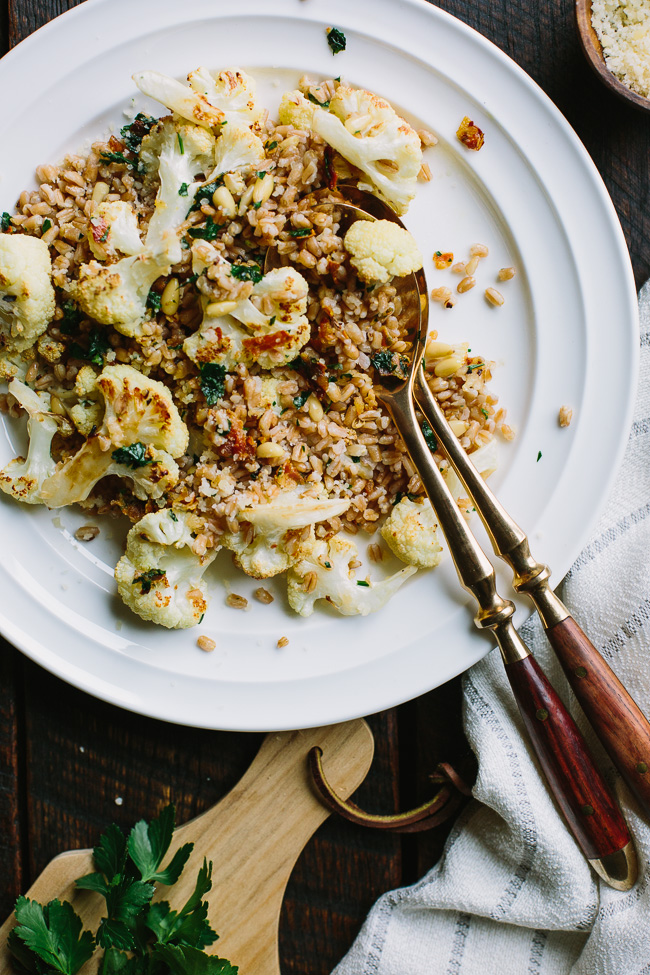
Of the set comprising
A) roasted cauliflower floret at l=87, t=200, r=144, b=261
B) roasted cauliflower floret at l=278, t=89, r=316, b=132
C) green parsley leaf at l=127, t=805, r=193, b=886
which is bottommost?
green parsley leaf at l=127, t=805, r=193, b=886

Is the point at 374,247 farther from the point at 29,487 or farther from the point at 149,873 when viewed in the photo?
the point at 149,873

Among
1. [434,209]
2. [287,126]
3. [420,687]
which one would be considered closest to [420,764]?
[420,687]

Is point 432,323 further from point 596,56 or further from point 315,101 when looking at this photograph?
point 596,56

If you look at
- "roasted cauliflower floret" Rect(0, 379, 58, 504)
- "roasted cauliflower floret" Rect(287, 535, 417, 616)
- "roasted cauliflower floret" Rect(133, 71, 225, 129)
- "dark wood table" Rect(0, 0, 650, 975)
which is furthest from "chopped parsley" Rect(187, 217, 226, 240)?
"dark wood table" Rect(0, 0, 650, 975)

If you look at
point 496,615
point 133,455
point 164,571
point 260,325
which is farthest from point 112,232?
point 496,615

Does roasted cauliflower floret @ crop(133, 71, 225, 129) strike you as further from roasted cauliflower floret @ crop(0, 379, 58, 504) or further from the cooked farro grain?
roasted cauliflower floret @ crop(0, 379, 58, 504)

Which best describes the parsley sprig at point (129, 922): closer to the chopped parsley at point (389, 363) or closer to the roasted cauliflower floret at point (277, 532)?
the roasted cauliflower floret at point (277, 532)

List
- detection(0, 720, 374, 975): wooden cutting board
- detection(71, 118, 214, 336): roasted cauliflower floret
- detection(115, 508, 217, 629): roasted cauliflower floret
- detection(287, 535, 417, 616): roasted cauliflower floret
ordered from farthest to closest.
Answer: detection(0, 720, 374, 975): wooden cutting board
detection(287, 535, 417, 616): roasted cauliflower floret
detection(115, 508, 217, 629): roasted cauliflower floret
detection(71, 118, 214, 336): roasted cauliflower floret
